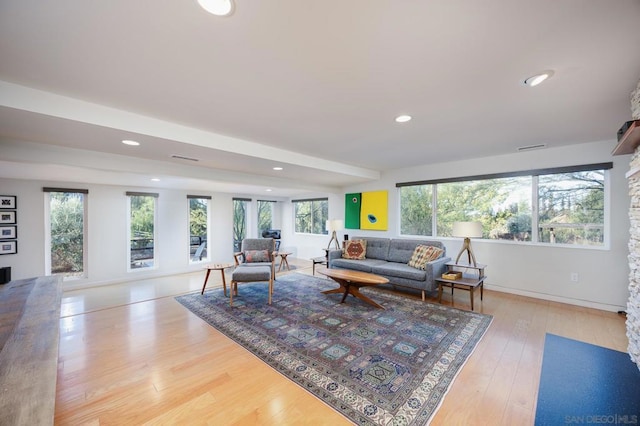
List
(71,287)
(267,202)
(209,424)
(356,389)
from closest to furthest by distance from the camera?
(209,424) < (356,389) < (71,287) < (267,202)

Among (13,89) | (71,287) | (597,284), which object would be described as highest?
(13,89)

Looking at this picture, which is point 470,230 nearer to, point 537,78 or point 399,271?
point 399,271

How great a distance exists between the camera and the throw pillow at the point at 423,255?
4.07 m

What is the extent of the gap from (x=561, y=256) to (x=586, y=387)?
2.46m

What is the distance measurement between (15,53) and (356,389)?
3104 millimetres

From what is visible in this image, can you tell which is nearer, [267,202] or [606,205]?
[606,205]

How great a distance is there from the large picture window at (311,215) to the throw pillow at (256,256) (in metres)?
2.89

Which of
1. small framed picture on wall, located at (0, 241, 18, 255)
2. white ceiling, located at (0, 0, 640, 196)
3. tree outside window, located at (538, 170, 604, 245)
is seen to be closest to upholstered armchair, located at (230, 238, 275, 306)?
white ceiling, located at (0, 0, 640, 196)

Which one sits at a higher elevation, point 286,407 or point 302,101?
point 302,101

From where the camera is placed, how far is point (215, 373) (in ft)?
6.87

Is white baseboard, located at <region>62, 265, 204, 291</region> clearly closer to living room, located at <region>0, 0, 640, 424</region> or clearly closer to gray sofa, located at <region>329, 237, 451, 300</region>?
living room, located at <region>0, 0, 640, 424</region>

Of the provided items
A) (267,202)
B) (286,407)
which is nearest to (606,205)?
(286,407)

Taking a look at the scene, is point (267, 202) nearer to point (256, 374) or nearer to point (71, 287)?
point (71, 287)

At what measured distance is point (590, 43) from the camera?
146cm
